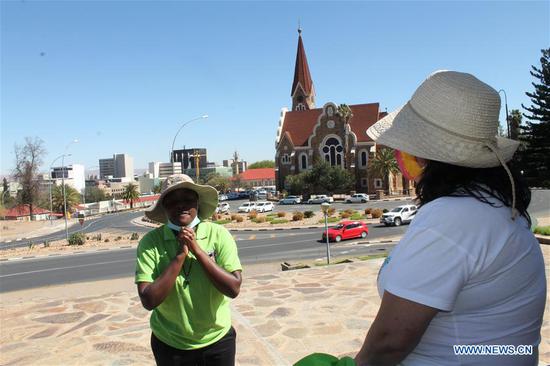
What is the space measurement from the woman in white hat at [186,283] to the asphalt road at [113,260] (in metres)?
14.3

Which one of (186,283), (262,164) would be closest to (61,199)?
(186,283)

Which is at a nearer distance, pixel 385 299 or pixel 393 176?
pixel 385 299

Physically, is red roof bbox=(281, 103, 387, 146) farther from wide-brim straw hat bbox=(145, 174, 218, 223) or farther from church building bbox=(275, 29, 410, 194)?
wide-brim straw hat bbox=(145, 174, 218, 223)

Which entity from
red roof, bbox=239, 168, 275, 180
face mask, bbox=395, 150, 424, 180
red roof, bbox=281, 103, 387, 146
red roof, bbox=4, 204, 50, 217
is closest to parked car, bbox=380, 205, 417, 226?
face mask, bbox=395, 150, 424, 180

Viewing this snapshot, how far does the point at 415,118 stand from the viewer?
61.1 inches

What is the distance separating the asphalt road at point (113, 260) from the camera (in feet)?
55.4

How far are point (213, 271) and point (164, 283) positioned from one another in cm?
29

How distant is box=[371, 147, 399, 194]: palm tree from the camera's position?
190 feet

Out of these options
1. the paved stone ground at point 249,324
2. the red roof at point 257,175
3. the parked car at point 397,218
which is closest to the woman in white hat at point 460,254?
the paved stone ground at point 249,324

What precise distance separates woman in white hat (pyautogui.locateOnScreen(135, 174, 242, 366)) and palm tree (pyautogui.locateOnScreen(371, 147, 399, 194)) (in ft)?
185

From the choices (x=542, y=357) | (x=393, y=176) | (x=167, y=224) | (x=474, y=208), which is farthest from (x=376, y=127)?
(x=393, y=176)

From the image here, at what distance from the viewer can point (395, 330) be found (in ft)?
4.33

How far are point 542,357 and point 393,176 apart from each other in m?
59.9

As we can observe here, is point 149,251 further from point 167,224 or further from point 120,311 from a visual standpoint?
point 120,311
